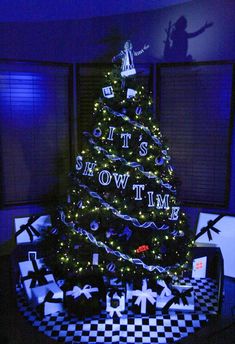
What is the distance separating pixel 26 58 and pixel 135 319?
9.54 feet

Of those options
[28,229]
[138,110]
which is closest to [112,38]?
[138,110]

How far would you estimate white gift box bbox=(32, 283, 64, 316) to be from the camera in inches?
120

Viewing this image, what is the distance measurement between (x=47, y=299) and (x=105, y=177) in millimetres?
1179

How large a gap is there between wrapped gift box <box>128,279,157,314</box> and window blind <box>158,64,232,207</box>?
1.38 metres

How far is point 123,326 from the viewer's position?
9.67 feet

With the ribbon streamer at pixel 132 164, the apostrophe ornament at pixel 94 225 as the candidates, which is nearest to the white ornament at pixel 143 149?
the ribbon streamer at pixel 132 164

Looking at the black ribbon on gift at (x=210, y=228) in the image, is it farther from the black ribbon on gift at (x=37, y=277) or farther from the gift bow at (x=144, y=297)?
the black ribbon on gift at (x=37, y=277)

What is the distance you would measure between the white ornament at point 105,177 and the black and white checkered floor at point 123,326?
1167 mm

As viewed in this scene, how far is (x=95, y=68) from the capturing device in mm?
4031

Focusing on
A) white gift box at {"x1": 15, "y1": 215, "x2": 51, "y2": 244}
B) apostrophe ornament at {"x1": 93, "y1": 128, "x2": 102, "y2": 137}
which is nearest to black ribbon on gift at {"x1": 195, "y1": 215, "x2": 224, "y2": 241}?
apostrophe ornament at {"x1": 93, "y1": 128, "x2": 102, "y2": 137}

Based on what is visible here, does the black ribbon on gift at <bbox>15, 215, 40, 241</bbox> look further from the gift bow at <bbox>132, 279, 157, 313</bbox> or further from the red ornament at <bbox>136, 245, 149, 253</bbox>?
the gift bow at <bbox>132, 279, 157, 313</bbox>

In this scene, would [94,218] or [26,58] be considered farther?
[26,58]

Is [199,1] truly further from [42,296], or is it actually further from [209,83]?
[42,296]

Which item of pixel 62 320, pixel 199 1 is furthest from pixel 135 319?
pixel 199 1
